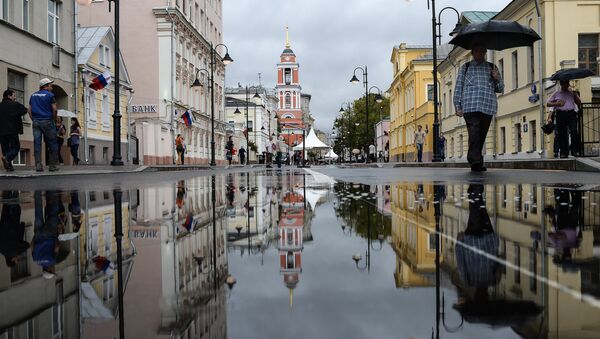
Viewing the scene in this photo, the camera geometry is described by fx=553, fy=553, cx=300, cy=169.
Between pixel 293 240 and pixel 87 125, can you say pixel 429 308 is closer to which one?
pixel 293 240

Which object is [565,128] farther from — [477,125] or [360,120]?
[360,120]

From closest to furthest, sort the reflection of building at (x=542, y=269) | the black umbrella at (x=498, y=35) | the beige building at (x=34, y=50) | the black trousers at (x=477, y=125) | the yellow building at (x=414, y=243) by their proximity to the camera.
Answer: the reflection of building at (x=542, y=269), the yellow building at (x=414, y=243), the black trousers at (x=477, y=125), the black umbrella at (x=498, y=35), the beige building at (x=34, y=50)

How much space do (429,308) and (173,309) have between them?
0.73 metres

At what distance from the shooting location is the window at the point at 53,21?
2184cm

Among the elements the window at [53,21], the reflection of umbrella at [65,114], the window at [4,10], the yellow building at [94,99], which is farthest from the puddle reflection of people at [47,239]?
the yellow building at [94,99]

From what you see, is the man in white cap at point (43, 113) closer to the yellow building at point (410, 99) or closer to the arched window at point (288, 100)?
the yellow building at point (410, 99)

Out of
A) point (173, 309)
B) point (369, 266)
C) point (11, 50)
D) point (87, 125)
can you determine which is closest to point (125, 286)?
point (173, 309)

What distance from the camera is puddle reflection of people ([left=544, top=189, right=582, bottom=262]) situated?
92.4 inches

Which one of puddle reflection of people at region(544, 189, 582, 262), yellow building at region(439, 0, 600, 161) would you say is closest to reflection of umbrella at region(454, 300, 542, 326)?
puddle reflection of people at region(544, 189, 582, 262)

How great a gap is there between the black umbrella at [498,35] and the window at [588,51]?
17.9m

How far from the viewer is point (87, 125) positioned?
26.5 meters

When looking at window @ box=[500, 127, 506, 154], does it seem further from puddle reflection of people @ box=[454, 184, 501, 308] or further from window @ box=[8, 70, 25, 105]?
puddle reflection of people @ box=[454, 184, 501, 308]

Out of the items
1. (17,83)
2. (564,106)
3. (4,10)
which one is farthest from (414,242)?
(17,83)

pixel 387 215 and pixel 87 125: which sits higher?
pixel 87 125
